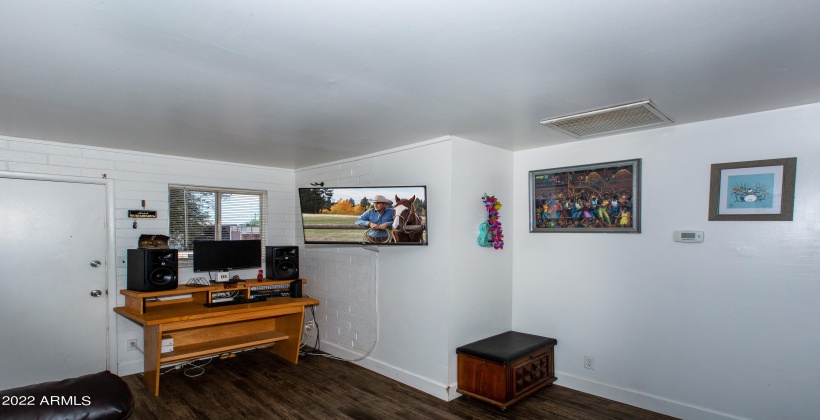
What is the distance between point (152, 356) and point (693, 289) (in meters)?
4.45

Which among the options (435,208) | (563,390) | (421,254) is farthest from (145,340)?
(563,390)

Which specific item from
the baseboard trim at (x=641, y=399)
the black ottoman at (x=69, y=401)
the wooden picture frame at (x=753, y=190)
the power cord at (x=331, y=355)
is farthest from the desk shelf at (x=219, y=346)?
the wooden picture frame at (x=753, y=190)

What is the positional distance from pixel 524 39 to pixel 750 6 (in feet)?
2.57

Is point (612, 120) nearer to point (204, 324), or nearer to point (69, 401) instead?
point (69, 401)

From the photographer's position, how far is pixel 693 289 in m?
3.21

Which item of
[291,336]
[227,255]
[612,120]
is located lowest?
[291,336]

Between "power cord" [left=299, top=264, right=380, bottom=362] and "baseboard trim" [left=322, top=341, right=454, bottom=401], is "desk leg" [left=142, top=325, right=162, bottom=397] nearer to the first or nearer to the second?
"power cord" [left=299, top=264, right=380, bottom=362]

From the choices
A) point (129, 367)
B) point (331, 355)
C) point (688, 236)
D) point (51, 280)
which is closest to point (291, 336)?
point (331, 355)

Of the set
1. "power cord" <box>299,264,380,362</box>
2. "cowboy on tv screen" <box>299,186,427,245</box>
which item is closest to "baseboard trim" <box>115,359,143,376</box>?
"power cord" <box>299,264,380,362</box>

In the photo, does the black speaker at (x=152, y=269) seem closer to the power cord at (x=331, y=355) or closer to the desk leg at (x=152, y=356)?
the desk leg at (x=152, y=356)

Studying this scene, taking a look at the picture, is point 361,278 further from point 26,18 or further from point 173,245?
point 26,18

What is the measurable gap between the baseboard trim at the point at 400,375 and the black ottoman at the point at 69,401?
2552 mm

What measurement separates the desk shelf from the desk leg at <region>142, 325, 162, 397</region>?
3.0 inches

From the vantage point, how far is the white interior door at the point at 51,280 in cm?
364
